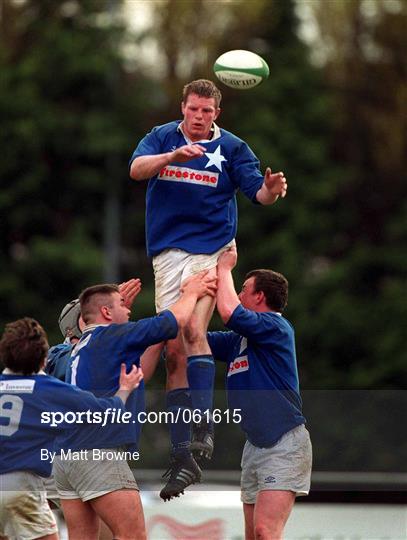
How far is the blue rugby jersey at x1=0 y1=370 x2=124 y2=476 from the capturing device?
340 inches

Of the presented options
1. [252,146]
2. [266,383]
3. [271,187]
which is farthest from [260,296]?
[252,146]

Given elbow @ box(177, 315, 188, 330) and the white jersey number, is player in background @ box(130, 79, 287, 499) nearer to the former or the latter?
elbow @ box(177, 315, 188, 330)

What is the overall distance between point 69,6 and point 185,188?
78.2 ft

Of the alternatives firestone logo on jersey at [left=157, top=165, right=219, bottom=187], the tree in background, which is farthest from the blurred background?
firestone logo on jersey at [left=157, top=165, right=219, bottom=187]

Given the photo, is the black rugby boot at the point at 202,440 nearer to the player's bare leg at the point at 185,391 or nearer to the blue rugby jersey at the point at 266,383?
the player's bare leg at the point at 185,391

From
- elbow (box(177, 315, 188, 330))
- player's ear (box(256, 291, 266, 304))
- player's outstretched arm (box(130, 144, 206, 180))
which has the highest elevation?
player's outstretched arm (box(130, 144, 206, 180))

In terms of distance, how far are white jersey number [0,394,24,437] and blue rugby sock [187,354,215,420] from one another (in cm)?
125

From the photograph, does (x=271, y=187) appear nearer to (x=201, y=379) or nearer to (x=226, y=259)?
→ (x=226, y=259)

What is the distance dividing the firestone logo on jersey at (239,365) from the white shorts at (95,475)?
112 cm

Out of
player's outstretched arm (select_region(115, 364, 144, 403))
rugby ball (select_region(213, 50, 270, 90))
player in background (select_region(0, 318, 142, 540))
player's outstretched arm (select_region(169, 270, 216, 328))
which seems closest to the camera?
player in background (select_region(0, 318, 142, 540))

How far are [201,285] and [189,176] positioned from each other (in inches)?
27.3

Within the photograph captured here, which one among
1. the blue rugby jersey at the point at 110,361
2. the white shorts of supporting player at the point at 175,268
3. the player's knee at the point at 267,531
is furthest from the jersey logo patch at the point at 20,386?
the player's knee at the point at 267,531

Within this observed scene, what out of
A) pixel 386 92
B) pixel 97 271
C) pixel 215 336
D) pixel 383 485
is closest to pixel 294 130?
pixel 386 92

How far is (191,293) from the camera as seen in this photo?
9383 mm
